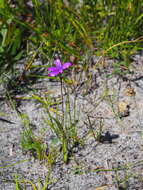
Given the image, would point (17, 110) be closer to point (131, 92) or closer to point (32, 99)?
point (32, 99)

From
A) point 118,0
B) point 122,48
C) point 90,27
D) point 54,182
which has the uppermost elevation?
point 118,0

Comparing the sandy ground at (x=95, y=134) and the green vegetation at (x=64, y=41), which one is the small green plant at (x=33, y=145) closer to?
the sandy ground at (x=95, y=134)

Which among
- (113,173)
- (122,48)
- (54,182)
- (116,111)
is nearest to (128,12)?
(122,48)

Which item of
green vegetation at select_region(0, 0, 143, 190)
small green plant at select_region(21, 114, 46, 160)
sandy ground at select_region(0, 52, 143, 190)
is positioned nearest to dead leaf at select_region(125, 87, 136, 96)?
sandy ground at select_region(0, 52, 143, 190)

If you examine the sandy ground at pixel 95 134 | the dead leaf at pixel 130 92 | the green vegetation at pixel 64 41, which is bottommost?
the sandy ground at pixel 95 134

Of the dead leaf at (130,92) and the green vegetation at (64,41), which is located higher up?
the green vegetation at (64,41)

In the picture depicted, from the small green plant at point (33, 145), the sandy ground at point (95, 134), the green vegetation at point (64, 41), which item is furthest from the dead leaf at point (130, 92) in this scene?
the small green plant at point (33, 145)

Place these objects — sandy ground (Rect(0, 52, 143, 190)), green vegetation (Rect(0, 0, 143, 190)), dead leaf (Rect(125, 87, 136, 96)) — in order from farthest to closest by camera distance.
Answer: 1. green vegetation (Rect(0, 0, 143, 190))
2. dead leaf (Rect(125, 87, 136, 96))
3. sandy ground (Rect(0, 52, 143, 190))

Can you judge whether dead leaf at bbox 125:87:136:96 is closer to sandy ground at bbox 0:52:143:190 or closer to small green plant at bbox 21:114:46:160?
sandy ground at bbox 0:52:143:190
